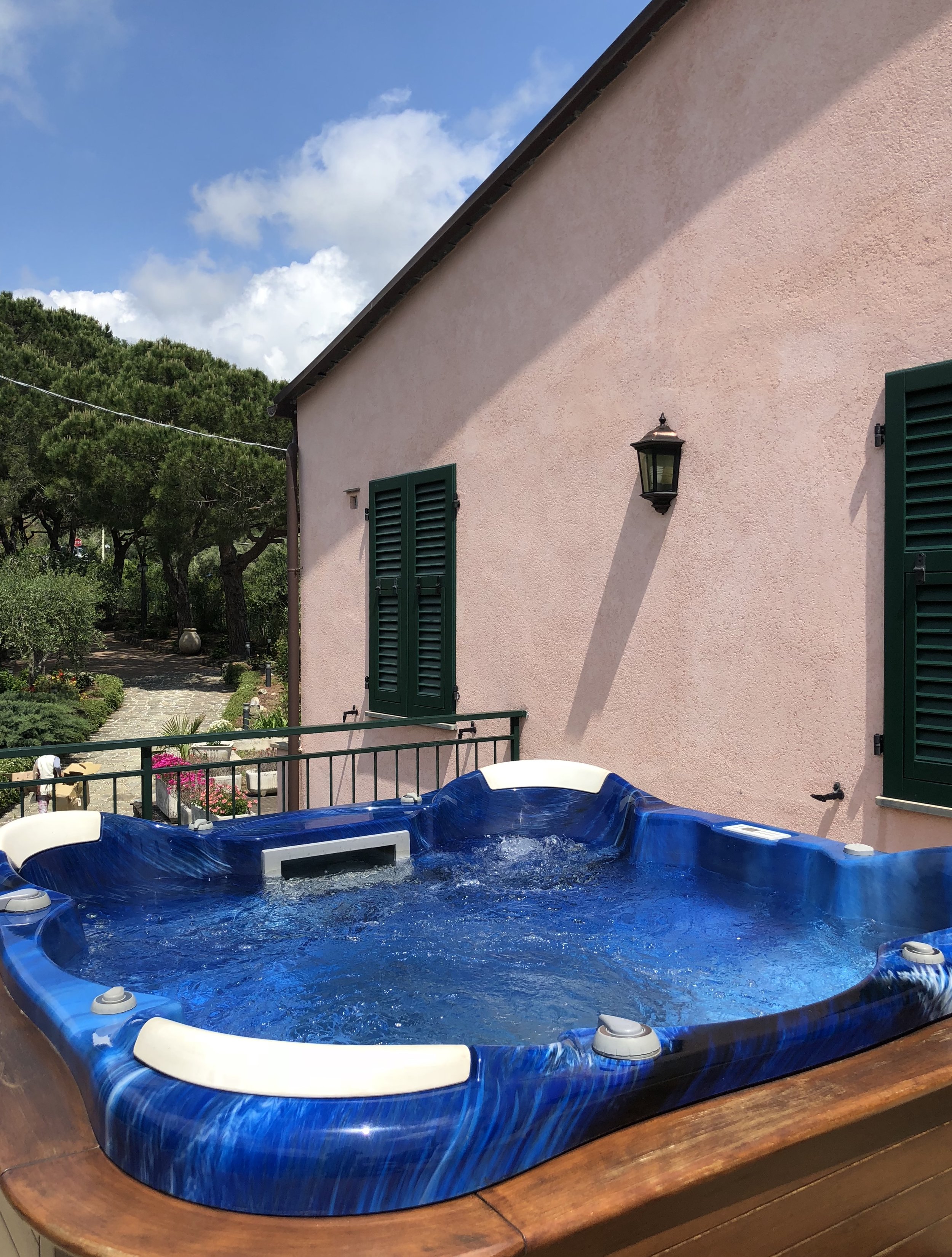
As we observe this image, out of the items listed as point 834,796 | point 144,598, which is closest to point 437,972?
point 834,796

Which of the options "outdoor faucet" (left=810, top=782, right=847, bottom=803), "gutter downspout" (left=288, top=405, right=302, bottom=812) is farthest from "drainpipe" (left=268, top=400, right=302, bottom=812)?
"outdoor faucet" (left=810, top=782, right=847, bottom=803)

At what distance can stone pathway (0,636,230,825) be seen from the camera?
474 inches

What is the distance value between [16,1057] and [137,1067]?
1.55 feet

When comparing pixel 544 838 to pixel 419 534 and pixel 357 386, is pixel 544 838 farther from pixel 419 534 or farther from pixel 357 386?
pixel 357 386

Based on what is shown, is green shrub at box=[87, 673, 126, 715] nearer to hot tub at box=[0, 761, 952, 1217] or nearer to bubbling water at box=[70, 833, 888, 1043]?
hot tub at box=[0, 761, 952, 1217]

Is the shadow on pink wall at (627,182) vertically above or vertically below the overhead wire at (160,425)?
below

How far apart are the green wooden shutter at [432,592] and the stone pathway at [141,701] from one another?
5366 mm

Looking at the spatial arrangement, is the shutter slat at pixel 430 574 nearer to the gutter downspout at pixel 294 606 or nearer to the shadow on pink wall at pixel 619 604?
the shadow on pink wall at pixel 619 604

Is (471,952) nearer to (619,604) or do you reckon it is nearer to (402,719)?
(619,604)

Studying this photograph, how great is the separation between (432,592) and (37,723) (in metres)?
9.02

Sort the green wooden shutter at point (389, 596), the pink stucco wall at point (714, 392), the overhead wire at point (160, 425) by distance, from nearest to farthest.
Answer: the pink stucco wall at point (714, 392), the green wooden shutter at point (389, 596), the overhead wire at point (160, 425)

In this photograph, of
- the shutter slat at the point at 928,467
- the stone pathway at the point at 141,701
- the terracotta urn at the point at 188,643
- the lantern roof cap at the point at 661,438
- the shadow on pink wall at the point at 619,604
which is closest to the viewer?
the shutter slat at the point at 928,467

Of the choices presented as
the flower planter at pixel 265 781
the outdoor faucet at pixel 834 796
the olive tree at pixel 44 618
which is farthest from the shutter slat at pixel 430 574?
the olive tree at pixel 44 618

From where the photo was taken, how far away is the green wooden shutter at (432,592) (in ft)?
18.4
